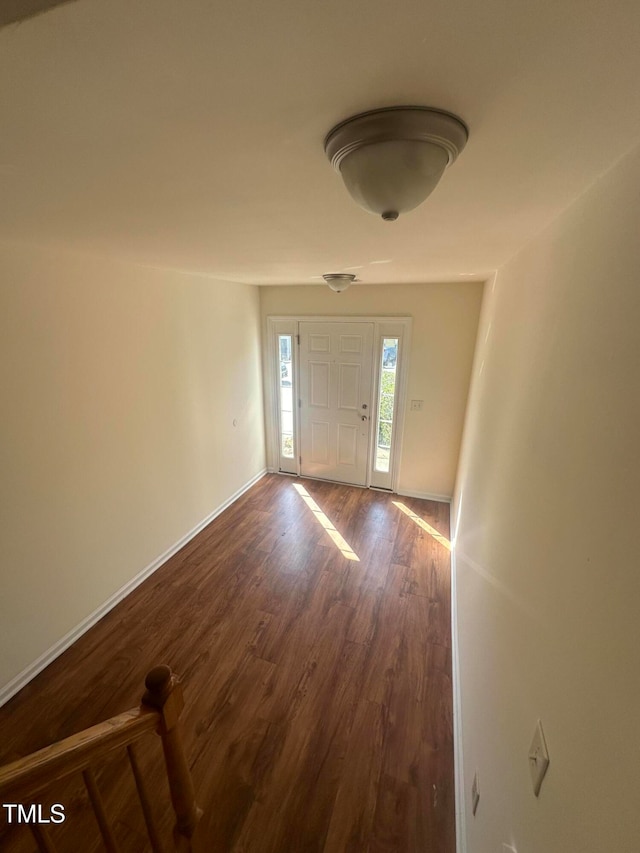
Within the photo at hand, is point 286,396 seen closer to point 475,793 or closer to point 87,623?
point 87,623

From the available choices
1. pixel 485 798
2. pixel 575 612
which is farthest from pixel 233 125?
pixel 485 798

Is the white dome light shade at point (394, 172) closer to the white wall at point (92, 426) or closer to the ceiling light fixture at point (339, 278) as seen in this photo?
the white wall at point (92, 426)

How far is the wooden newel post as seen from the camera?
0.98m

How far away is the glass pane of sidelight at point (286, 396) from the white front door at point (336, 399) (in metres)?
0.16

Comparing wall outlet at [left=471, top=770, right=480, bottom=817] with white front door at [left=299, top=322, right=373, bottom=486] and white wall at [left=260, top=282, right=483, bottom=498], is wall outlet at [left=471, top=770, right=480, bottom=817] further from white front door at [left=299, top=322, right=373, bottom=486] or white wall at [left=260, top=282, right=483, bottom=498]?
white front door at [left=299, top=322, right=373, bottom=486]

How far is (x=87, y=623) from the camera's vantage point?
2.17 m

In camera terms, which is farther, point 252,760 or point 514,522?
point 252,760

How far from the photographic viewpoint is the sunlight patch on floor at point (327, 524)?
2941 millimetres

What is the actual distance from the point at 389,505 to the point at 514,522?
252 centimetres

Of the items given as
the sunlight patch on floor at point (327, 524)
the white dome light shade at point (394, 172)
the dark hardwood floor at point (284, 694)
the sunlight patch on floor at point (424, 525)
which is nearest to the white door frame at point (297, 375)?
the sunlight patch on floor at point (424, 525)

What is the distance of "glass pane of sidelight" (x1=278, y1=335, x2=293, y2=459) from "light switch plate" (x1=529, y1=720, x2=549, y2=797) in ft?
11.5

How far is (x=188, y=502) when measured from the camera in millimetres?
3018

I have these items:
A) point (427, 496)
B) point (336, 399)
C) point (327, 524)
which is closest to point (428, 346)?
point (336, 399)

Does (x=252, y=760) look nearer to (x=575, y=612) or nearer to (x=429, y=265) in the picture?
(x=575, y=612)
